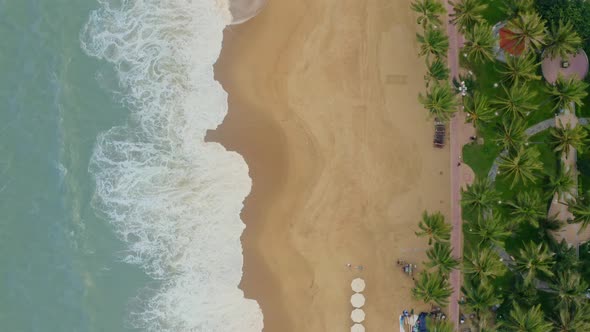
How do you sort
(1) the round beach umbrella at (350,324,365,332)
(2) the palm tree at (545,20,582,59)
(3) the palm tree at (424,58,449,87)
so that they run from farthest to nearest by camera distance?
(1) the round beach umbrella at (350,324,365,332) → (3) the palm tree at (424,58,449,87) → (2) the palm tree at (545,20,582,59)

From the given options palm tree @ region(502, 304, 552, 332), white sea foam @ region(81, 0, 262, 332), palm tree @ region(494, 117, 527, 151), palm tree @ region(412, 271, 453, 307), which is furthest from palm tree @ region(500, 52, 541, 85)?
white sea foam @ region(81, 0, 262, 332)

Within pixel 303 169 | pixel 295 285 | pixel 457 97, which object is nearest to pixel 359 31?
pixel 457 97

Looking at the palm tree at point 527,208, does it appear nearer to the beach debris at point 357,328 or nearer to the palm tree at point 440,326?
the palm tree at point 440,326

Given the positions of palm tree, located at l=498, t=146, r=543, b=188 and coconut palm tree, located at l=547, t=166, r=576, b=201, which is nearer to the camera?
palm tree, located at l=498, t=146, r=543, b=188

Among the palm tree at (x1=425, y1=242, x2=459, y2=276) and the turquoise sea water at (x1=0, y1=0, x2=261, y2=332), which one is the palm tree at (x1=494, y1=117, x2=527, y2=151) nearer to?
the palm tree at (x1=425, y1=242, x2=459, y2=276)

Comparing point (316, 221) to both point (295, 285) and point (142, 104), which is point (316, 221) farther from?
point (142, 104)

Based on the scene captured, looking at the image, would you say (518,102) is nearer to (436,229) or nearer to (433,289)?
(436,229)
